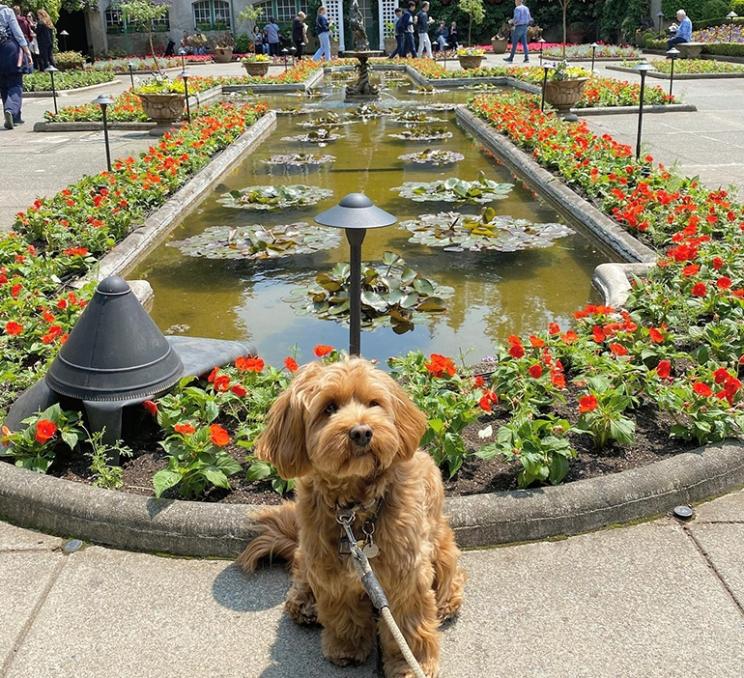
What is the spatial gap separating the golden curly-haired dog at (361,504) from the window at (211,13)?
41.7 meters

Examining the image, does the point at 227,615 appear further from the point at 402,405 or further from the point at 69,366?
the point at 69,366

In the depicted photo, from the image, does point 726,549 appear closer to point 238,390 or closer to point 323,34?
point 238,390

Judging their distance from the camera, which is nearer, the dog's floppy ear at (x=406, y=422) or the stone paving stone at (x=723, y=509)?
the dog's floppy ear at (x=406, y=422)

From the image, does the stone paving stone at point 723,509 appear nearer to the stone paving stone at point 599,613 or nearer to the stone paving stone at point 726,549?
the stone paving stone at point 726,549

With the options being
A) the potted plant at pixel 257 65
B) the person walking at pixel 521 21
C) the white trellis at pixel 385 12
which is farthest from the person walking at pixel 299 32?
the white trellis at pixel 385 12

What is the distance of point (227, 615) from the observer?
2576 millimetres

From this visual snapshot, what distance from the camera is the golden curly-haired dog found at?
2.03m

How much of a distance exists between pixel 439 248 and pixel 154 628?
15.7 feet

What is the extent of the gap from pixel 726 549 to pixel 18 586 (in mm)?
2563

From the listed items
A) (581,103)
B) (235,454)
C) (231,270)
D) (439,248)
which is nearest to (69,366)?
(235,454)

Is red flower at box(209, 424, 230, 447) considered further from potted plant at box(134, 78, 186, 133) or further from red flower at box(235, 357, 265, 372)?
potted plant at box(134, 78, 186, 133)

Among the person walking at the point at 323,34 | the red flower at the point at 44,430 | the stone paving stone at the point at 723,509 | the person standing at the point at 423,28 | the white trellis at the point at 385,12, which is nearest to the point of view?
the stone paving stone at the point at 723,509

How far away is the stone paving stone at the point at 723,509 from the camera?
2982 mm

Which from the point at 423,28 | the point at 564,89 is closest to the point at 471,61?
the point at 423,28
